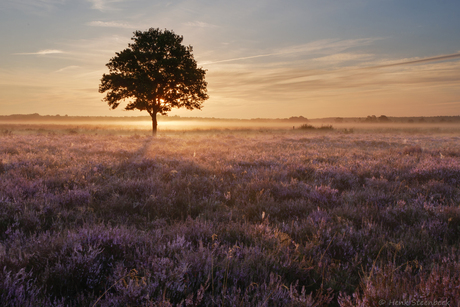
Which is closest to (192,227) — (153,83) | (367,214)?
(367,214)

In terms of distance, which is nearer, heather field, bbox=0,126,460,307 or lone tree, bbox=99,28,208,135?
heather field, bbox=0,126,460,307

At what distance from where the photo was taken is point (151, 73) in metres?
29.5

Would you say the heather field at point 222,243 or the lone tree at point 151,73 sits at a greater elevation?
the lone tree at point 151,73

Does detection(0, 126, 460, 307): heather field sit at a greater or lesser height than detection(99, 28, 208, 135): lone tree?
lesser

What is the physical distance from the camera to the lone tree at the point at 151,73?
28.9 meters

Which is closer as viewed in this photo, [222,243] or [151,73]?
[222,243]

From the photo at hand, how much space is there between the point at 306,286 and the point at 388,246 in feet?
4.55

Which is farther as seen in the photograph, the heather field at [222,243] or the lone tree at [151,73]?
the lone tree at [151,73]

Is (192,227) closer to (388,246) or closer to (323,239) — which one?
(323,239)

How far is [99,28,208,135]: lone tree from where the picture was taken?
28875 millimetres

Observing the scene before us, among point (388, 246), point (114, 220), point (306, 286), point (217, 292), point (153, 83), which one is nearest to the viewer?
point (217, 292)

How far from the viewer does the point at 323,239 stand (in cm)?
321

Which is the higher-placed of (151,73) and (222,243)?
(151,73)

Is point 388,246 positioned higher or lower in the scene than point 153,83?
lower
